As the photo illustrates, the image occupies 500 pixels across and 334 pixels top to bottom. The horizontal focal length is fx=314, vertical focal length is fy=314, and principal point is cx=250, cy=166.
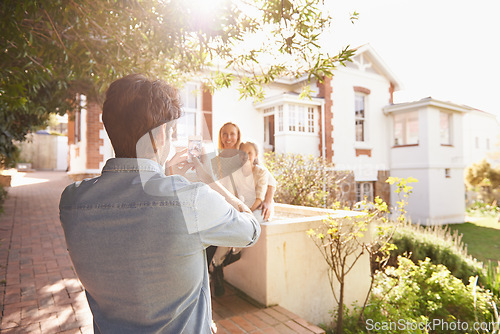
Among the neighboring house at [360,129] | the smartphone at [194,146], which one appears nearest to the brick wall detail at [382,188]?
the neighboring house at [360,129]

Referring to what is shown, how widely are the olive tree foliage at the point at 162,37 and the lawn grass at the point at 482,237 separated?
8.06 metres

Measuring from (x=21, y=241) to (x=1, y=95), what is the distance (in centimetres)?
426

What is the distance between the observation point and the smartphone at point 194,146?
1.56 meters

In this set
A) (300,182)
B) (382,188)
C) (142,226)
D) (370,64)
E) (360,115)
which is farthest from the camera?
(382,188)

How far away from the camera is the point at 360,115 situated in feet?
45.9

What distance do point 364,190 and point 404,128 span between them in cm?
531

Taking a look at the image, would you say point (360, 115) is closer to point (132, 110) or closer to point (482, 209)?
point (482, 209)

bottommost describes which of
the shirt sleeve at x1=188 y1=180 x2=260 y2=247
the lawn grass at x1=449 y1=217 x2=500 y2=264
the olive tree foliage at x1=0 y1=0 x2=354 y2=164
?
the lawn grass at x1=449 y1=217 x2=500 y2=264

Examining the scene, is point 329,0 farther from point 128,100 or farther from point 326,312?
point 326,312

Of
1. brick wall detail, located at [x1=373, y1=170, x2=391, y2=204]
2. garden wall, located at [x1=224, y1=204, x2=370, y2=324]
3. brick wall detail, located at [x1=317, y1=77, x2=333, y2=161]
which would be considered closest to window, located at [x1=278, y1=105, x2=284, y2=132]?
brick wall detail, located at [x1=317, y1=77, x2=333, y2=161]

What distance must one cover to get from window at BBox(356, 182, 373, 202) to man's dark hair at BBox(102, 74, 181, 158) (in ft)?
44.3

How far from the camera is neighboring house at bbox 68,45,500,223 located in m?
12.0

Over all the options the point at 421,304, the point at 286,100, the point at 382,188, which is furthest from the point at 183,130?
the point at 382,188

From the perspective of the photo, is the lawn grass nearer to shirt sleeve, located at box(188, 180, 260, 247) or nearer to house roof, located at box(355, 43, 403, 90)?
house roof, located at box(355, 43, 403, 90)
